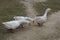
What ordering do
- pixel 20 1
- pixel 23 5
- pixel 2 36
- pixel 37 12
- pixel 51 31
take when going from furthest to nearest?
pixel 20 1 < pixel 23 5 < pixel 37 12 < pixel 51 31 < pixel 2 36

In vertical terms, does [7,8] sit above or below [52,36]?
above

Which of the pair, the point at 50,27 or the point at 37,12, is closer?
the point at 50,27

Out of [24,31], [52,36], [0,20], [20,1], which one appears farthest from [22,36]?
[20,1]

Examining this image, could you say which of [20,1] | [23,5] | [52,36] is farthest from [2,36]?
[20,1]

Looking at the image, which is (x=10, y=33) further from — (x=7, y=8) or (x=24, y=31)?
(x=7, y=8)

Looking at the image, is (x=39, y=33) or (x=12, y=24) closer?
(x=12, y=24)

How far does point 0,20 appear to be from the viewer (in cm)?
655

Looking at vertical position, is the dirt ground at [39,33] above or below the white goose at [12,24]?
below

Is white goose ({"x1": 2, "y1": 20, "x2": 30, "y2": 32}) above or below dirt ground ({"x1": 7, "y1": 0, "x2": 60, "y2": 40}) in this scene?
above

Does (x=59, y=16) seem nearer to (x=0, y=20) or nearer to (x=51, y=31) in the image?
(x=51, y=31)

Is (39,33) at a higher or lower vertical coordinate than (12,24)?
lower

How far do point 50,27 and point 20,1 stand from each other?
3023mm

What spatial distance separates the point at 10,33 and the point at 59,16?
83.4 inches

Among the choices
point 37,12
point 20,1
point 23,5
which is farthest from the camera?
point 20,1
